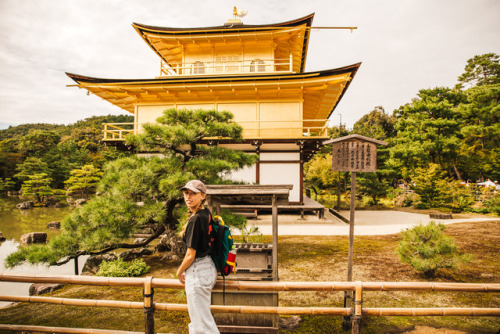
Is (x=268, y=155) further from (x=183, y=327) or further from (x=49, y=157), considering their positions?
(x=49, y=157)

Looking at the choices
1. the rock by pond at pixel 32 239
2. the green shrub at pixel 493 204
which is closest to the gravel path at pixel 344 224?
the green shrub at pixel 493 204

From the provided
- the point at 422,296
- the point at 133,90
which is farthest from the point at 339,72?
the point at 133,90

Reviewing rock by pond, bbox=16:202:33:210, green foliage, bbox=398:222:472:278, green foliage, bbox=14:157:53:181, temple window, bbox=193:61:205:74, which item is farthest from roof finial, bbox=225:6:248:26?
green foliage, bbox=14:157:53:181

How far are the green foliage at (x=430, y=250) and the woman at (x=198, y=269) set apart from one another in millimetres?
4826

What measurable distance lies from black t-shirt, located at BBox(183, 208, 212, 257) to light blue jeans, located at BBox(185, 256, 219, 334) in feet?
0.41

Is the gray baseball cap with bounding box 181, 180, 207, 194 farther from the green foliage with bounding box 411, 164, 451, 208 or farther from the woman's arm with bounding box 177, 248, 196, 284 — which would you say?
the green foliage with bounding box 411, 164, 451, 208

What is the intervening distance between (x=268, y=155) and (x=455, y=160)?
699 inches

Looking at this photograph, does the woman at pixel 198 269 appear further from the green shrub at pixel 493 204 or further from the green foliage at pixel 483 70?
the green foliage at pixel 483 70

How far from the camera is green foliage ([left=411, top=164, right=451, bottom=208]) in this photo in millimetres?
15086

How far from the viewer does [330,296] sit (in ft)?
15.3

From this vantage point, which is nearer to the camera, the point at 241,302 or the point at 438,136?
the point at 241,302

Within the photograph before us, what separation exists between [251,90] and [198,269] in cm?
1095

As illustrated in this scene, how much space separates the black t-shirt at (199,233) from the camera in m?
2.09

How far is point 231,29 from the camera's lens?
41.9 ft
